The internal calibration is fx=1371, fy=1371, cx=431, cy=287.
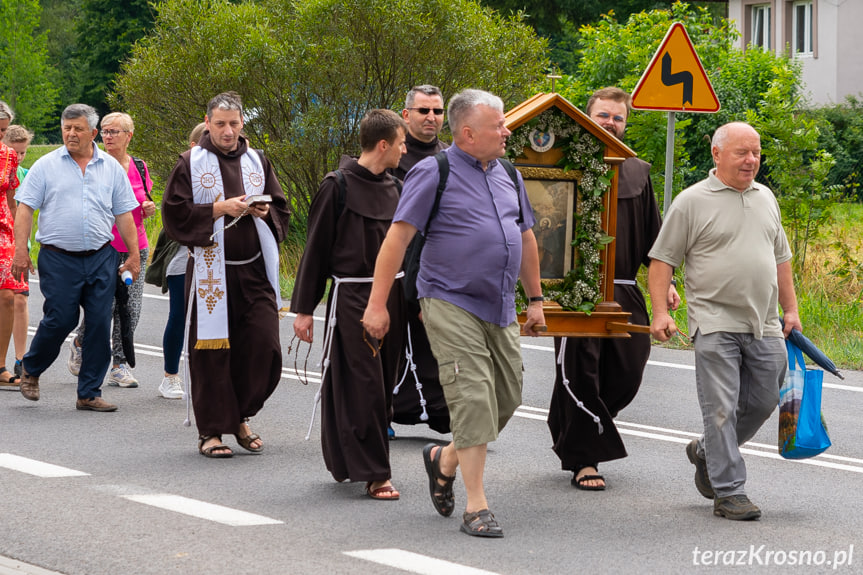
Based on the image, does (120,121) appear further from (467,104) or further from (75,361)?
(467,104)

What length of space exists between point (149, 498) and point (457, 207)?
2.17 metres

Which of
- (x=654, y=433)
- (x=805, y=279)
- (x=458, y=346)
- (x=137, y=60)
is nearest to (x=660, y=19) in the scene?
(x=805, y=279)

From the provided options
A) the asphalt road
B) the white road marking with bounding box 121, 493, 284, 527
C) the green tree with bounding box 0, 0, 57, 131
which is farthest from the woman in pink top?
the green tree with bounding box 0, 0, 57, 131

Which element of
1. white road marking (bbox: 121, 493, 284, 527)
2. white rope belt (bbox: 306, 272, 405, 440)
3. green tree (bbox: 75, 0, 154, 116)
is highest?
green tree (bbox: 75, 0, 154, 116)

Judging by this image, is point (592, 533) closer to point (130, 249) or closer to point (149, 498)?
point (149, 498)

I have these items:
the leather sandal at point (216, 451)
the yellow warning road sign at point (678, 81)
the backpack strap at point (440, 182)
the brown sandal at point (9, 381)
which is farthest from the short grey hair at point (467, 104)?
the yellow warning road sign at point (678, 81)

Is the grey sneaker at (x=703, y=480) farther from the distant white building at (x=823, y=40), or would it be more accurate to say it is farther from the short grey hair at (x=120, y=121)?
the distant white building at (x=823, y=40)

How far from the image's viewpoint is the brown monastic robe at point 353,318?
7.04m

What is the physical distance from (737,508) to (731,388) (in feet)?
1.85

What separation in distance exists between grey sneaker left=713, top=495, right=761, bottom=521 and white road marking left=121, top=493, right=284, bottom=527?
209 cm

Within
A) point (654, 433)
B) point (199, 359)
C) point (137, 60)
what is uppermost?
point (137, 60)

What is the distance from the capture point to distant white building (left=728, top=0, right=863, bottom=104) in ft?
120

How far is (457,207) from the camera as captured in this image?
6234 millimetres

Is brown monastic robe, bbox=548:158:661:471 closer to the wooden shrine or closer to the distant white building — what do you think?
the wooden shrine
